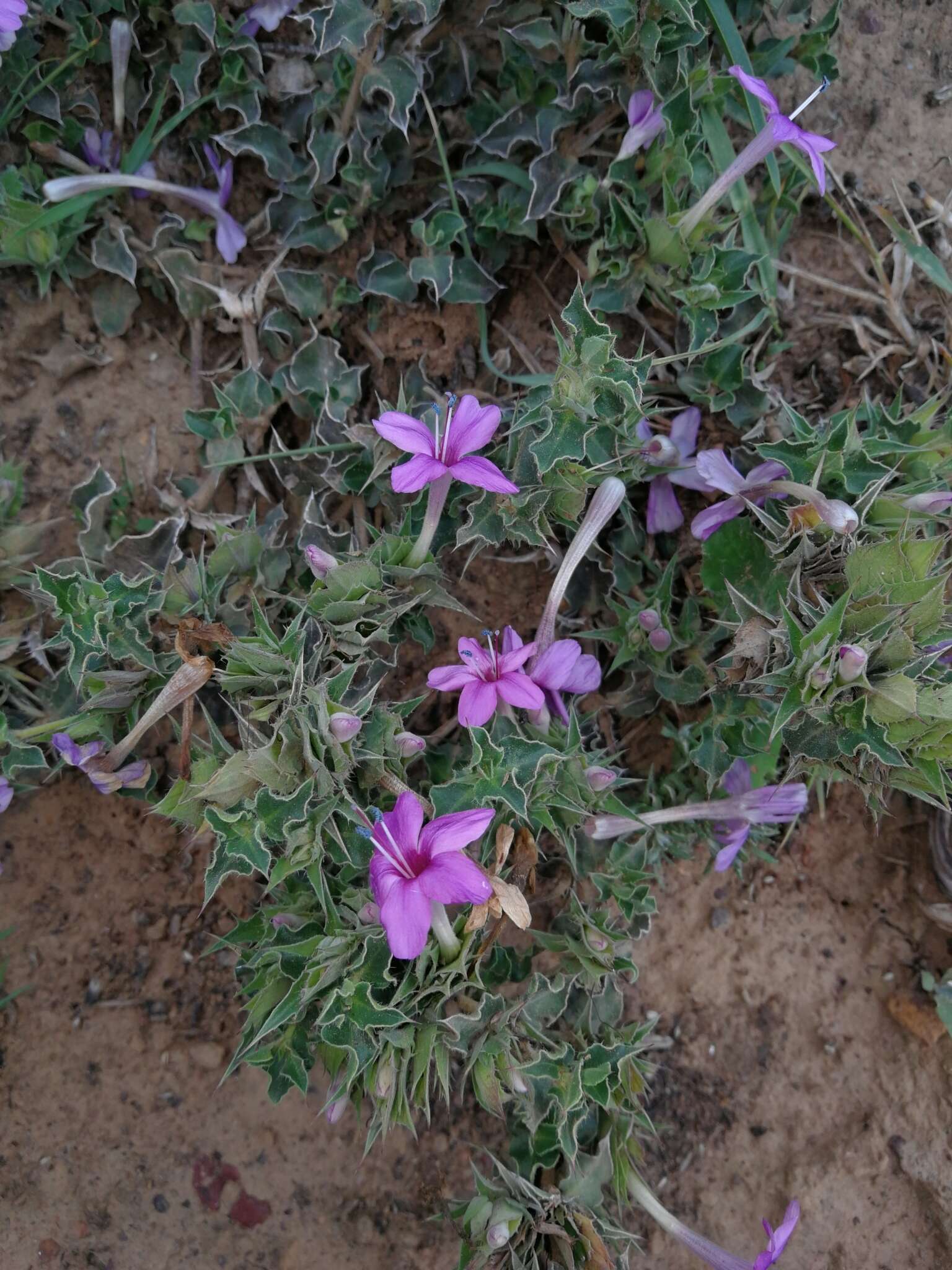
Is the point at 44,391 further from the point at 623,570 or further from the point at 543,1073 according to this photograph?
the point at 543,1073

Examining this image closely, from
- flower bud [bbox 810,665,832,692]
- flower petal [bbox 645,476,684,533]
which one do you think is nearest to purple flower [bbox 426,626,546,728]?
flower bud [bbox 810,665,832,692]

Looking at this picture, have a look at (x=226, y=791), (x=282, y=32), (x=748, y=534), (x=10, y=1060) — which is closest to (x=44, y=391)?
(x=282, y=32)

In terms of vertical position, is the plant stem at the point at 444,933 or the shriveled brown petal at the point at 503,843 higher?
the shriveled brown petal at the point at 503,843

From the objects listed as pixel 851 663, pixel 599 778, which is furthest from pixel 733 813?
pixel 851 663

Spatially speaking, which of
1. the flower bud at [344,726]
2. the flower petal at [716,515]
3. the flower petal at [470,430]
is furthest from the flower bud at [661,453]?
the flower bud at [344,726]

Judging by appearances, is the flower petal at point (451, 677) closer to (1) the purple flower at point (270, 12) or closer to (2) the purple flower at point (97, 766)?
(2) the purple flower at point (97, 766)

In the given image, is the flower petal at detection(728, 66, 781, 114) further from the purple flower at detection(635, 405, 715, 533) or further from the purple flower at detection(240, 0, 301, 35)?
the purple flower at detection(240, 0, 301, 35)
